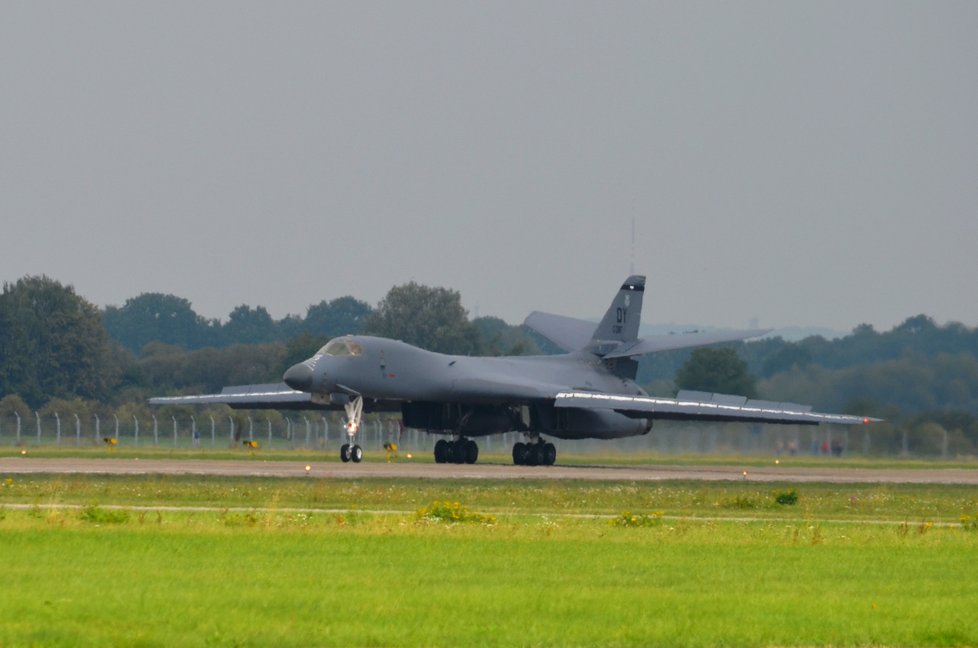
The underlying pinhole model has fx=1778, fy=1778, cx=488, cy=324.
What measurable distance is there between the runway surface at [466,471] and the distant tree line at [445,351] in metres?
5.94

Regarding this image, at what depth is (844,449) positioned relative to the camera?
5256 cm

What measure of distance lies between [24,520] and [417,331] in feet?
250

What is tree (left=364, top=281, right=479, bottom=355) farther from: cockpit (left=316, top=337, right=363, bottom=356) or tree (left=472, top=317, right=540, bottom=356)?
cockpit (left=316, top=337, right=363, bottom=356)

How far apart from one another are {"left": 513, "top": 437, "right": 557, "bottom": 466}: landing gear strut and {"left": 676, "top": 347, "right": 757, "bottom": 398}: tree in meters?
13.7

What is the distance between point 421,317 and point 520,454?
50.2 metres

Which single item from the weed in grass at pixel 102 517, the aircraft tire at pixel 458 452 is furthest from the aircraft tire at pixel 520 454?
the weed in grass at pixel 102 517

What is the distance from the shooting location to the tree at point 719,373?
202ft

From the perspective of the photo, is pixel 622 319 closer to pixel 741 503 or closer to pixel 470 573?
pixel 741 503

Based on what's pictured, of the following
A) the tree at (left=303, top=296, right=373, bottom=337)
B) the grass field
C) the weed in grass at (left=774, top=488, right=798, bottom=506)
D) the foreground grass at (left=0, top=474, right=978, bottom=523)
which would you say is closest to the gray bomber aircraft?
the foreground grass at (left=0, top=474, right=978, bottom=523)

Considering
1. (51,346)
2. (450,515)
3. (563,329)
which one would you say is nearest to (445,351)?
(51,346)

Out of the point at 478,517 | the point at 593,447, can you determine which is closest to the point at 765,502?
the point at 478,517

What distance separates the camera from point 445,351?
91.5 metres

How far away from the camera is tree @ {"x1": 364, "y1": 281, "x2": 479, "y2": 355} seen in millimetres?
94250

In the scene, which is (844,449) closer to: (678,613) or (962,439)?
(962,439)
